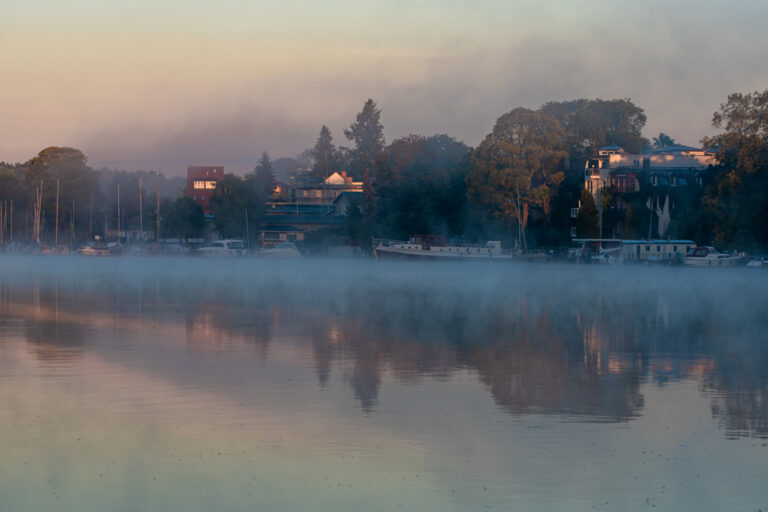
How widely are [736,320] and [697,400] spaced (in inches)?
666

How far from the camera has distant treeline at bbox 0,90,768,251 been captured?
267 ft

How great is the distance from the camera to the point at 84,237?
147 m

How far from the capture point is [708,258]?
9600 cm

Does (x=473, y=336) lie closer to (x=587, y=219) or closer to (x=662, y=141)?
(x=587, y=219)

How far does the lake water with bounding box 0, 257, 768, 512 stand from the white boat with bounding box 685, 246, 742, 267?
66.7 meters

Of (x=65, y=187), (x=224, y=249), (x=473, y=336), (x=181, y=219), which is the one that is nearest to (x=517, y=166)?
(x=224, y=249)

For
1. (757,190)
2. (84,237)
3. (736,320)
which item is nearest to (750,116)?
(757,190)

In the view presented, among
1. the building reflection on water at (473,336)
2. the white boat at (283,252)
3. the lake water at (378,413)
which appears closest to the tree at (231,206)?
the white boat at (283,252)

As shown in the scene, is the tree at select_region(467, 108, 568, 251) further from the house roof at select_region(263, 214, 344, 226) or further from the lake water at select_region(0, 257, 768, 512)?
the lake water at select_region(0, 257, 768, 512)

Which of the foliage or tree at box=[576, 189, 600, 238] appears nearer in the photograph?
tree at box=[576, 189, 600, 238]

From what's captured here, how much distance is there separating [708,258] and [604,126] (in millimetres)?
52971

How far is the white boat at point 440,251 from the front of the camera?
100875mm

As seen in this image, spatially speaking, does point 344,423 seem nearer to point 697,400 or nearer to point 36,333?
point 697,400

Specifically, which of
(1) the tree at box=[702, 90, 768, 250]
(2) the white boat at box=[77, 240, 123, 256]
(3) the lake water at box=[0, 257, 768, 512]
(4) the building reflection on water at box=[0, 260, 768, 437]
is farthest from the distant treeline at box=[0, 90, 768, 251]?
(3) the lake water at box=[0, 257, 768, 512]
